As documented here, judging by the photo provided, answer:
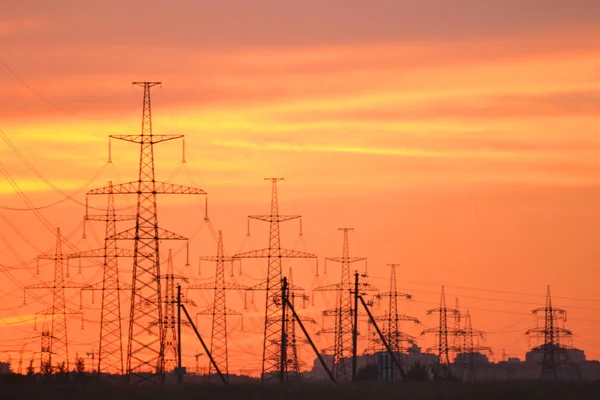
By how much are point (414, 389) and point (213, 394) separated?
15.2 m

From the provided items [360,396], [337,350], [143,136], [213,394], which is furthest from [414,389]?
[337,350]

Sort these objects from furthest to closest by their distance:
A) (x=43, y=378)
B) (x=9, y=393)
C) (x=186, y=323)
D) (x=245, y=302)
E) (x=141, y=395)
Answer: (x=245, y=302), (x=186, y=323), (x=43, y=378), (x=141, y=395), (x=9, y=393)

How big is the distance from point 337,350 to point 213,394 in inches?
2137

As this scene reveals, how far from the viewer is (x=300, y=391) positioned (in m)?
107

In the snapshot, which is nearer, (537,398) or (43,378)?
(537,398)

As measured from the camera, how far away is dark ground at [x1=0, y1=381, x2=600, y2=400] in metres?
99.3

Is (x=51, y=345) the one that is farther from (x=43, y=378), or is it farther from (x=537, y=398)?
(x=537, y=398)

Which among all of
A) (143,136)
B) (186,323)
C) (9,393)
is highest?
(143,136)

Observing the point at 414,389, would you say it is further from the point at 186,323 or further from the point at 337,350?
the point at 337,350

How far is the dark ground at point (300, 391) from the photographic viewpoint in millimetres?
99312

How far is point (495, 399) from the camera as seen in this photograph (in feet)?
336

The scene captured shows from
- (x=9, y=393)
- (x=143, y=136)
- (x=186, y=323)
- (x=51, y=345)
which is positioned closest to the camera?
(x=9, y=393)

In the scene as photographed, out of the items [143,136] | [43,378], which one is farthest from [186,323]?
[143,136]

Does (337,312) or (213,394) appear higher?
(337,312)
